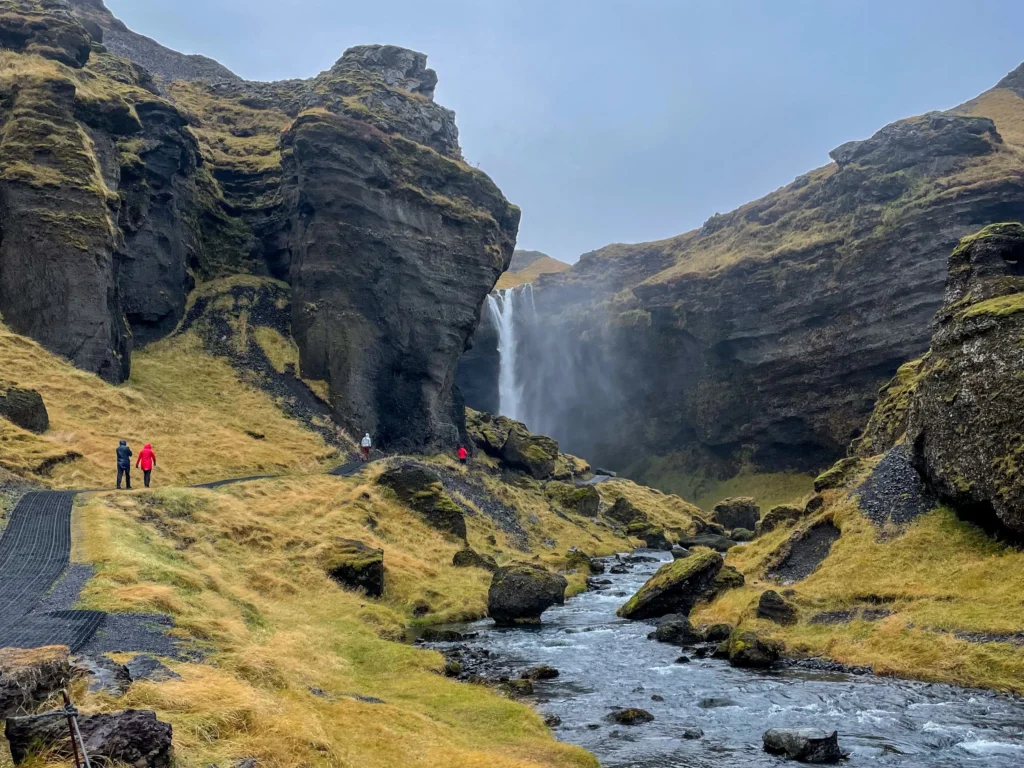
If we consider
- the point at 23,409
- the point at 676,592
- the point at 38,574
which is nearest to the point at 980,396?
the point at 676,592

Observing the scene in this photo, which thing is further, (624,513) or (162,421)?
(624,513)

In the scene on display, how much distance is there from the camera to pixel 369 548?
38.0m

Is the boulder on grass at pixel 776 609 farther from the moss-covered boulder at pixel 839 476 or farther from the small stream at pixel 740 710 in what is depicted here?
the moss-covered boulder at pixel 839 476

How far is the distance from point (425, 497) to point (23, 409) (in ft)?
84.4

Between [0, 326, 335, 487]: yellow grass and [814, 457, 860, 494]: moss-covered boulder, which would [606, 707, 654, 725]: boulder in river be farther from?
[0, 326, 335, 487]: yellow grass

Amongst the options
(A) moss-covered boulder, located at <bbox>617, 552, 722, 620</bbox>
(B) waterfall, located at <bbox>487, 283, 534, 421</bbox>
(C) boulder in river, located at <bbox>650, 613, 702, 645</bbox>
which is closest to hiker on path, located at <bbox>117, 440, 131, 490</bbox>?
(A) moss-covered boulder, located at <bbox>617, 552, 722, 620</bbox>

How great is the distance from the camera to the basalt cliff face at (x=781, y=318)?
354ft

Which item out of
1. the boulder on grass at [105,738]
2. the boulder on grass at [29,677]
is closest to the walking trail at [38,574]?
the boulder on grass at [29,677]

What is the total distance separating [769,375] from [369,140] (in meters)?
78.3

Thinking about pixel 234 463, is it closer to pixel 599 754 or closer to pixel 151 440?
pixel 151 440

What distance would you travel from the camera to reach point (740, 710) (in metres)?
20.1

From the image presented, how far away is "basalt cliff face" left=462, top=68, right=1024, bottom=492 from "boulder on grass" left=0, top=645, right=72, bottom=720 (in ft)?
382

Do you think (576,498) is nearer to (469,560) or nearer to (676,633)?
(469,560)

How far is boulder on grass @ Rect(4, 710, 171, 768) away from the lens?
8117mm
